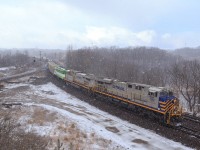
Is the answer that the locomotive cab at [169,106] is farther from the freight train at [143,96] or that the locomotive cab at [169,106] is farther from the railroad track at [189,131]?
the railroad track at [189,131]

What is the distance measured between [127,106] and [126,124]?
4.52 m

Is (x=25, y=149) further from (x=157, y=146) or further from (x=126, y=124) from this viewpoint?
(x=126, y=124)

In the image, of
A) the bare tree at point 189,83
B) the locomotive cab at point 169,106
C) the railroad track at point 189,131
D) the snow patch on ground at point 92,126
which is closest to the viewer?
the snow patch on ground at point 92,126

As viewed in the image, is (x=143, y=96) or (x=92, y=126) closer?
(x=92, y=126)

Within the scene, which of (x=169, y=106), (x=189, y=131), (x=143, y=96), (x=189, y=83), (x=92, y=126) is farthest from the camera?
(x=189, y=83)

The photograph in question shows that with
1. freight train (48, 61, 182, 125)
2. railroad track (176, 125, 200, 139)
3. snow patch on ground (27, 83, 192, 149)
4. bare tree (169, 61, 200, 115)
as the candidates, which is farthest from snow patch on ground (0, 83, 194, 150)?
bare tree (169, 61, 200, 115)

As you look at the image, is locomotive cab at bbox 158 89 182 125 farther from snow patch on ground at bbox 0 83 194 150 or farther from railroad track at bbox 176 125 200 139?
snow patch on ground at bbox 0 83 194 150

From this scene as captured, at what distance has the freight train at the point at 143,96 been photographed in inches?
870

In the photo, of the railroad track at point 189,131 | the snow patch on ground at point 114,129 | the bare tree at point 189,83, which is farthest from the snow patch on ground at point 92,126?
the bare tree at point 189,83

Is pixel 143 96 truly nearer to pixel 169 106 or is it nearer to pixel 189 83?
pixel 169 106

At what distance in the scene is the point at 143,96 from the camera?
24.5 m

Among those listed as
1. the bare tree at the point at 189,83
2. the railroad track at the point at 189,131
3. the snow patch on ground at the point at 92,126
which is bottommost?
the snow patch on ground at the point at 92,126

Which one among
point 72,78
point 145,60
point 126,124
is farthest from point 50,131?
point 145,60

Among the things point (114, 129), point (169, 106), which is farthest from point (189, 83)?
point (114, 129)
